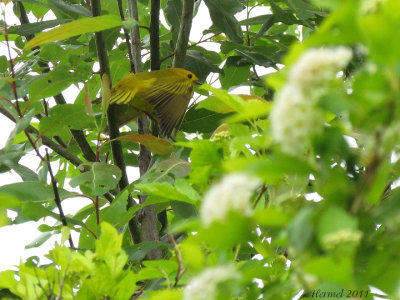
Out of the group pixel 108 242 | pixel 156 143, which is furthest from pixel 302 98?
pixel 156 143

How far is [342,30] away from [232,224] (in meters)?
0.15

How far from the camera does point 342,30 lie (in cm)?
43

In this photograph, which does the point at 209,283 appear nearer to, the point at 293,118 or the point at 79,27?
the point at 293,118

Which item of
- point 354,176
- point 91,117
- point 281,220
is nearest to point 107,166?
point 91,117

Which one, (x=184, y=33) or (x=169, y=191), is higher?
(x=184, y=33)

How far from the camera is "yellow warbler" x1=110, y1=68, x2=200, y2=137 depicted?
174 centimetres

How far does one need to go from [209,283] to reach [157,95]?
1.52m

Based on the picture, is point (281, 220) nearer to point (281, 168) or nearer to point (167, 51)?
point (281, 168)

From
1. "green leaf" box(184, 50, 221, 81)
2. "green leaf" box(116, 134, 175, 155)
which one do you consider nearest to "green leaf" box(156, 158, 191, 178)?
"green leaf" box(116, 134, 175, 155)

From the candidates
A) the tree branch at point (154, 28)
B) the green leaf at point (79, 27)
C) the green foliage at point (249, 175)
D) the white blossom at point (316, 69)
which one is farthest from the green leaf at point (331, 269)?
the tree branch at point (154, 28)

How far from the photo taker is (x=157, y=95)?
193 cm

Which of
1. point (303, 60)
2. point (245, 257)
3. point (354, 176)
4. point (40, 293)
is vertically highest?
point (303, 60)

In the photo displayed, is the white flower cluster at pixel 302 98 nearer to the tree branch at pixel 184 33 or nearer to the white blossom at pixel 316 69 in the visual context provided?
the white blossom at pixel 316 69

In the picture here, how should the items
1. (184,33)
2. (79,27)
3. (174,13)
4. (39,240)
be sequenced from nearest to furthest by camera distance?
(79,27), (39,240), (184,33), (174,13)
